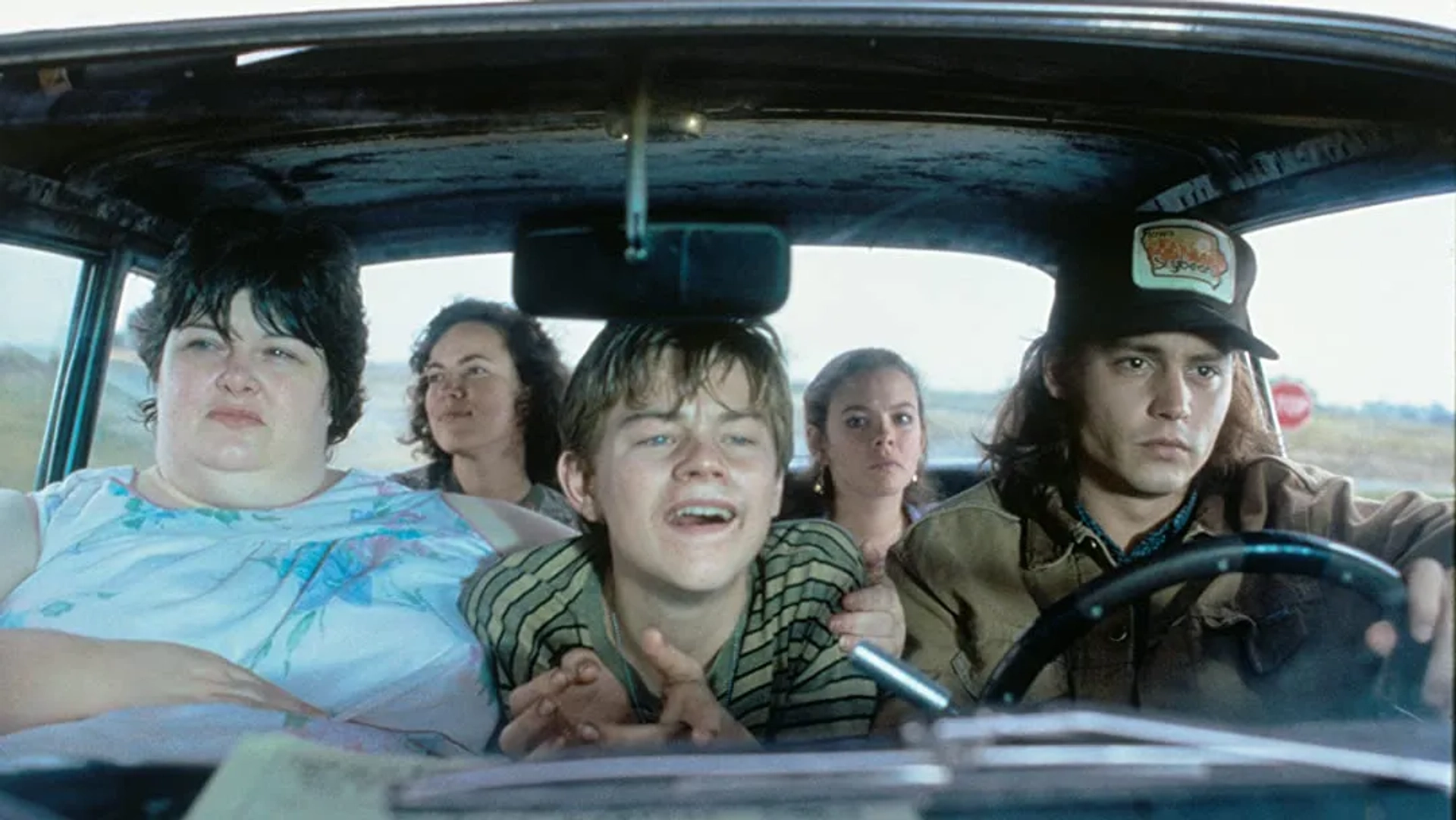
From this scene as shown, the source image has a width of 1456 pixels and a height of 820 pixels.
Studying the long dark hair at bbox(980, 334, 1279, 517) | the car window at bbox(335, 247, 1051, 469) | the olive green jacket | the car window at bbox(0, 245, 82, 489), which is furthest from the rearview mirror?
the car window at bbox(0, 245, 82, 489)

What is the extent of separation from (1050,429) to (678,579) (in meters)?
0.63

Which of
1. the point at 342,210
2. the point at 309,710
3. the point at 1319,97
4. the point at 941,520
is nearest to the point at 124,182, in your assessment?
the point at 342,210

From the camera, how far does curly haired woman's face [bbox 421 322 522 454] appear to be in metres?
1.89

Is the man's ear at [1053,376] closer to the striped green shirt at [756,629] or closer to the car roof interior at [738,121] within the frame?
the car roof interior at [738,121]

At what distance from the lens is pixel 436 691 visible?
1949mm

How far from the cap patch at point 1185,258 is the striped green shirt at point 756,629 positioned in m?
0.59

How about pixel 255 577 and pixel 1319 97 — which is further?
pixel 255 577

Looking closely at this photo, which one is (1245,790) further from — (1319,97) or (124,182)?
(124,182)

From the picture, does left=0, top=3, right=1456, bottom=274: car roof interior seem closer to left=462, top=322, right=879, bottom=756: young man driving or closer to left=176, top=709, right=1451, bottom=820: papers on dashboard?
left=462, top=322, right=879, bottom=756: young man driving

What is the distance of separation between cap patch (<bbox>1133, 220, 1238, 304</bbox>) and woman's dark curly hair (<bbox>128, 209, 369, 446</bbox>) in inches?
44.0

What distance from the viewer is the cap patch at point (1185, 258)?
197cm

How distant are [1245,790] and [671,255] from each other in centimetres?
89

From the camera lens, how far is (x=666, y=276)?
174 cm

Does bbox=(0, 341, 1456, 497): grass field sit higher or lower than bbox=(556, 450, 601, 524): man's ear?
higher
